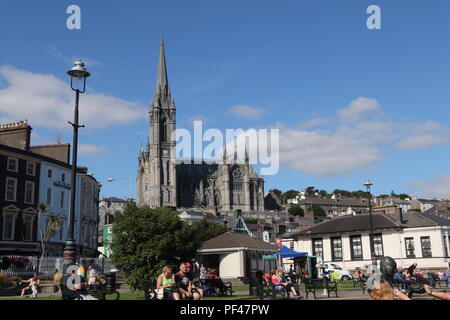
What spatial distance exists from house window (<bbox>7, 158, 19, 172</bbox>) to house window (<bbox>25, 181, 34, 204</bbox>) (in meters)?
1.70

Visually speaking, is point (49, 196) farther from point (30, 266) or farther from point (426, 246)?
point (426, 246)

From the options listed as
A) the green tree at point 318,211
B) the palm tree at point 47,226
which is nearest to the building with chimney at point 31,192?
the palm tree at point 47,226

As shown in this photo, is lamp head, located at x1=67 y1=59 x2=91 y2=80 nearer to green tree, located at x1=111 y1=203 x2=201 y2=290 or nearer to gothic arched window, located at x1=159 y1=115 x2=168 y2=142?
green tree, located at x1=111 y1=203 x2=201 y2=290

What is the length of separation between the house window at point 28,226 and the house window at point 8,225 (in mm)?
1163

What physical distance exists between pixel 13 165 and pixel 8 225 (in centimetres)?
516

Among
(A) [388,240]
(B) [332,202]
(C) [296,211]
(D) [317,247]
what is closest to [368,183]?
(A) [388,240]

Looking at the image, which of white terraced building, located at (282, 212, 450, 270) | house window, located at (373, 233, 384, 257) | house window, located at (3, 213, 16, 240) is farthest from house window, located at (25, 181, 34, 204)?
house window, located at (373, 233, 384, 257)

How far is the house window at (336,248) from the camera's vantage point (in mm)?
39281

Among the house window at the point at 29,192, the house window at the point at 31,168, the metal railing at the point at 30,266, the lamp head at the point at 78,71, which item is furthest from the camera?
the house window at the point at 31,168

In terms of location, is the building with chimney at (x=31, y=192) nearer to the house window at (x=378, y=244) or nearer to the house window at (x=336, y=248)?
the house window at (x=336, y=248)

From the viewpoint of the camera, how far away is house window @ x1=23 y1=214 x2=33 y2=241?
40.5 metres

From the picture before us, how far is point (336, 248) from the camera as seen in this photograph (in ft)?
130

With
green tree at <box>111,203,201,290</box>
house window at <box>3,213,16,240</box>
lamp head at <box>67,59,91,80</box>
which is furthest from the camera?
house window at <box>3,213,16,240</box>
